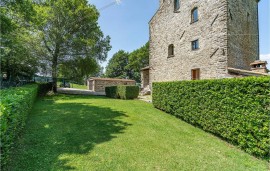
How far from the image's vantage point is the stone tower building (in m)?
9.96

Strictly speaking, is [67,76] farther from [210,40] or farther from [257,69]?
[257,69]

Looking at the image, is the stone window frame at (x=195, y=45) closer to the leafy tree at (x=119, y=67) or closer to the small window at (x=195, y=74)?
the small window at (x=195, y=74)

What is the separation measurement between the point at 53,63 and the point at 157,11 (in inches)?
505

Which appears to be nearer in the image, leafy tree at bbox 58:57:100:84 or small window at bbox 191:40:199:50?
small window at bbox 191:40:199:50

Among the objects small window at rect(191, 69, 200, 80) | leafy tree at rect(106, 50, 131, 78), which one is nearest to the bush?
small window at rect(191, 69, 200, 80)

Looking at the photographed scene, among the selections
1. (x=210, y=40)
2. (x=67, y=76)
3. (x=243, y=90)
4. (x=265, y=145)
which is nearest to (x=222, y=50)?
(x=210, y=40)

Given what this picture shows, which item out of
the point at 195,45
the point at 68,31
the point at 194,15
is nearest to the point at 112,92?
the point at 68,31

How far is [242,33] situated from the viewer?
1151cm

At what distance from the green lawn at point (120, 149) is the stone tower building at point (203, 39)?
6797mm

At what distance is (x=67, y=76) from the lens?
19578mm

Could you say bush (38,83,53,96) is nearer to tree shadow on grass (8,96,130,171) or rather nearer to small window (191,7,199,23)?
tree shadow on grass (8,96,130,171)

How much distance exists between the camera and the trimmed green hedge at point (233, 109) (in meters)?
3.68

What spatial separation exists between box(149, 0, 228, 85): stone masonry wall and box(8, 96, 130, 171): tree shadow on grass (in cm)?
812

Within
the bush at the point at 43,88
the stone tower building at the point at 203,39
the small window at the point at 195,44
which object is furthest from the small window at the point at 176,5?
the bush at the point at 43,88
